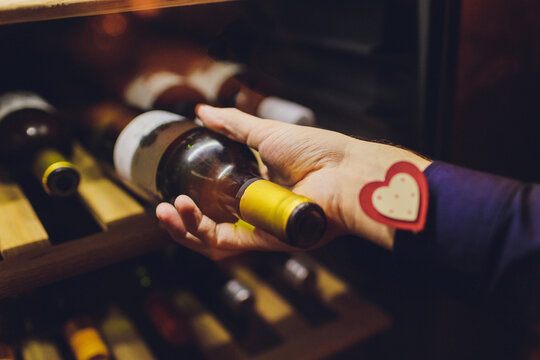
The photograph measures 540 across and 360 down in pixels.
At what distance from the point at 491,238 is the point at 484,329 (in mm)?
541

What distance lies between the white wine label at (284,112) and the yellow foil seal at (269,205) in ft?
0.68

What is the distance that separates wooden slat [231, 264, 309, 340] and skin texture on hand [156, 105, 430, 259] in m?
0.29

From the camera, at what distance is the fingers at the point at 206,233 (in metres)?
0.43

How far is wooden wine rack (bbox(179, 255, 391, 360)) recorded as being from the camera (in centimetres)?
70

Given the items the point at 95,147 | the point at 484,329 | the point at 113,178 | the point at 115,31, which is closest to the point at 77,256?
the point at 113,178

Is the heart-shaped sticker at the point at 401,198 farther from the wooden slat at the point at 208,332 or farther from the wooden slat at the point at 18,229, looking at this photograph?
the wooden slat at the point at 208,332

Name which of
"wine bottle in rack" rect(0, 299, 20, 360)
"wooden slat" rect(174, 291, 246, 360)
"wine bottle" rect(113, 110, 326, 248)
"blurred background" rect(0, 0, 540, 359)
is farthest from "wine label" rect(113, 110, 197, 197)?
"wooden slat" rect(174, 291, 246, 360)

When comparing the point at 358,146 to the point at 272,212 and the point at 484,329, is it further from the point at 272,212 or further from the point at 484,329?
the point at 484,329

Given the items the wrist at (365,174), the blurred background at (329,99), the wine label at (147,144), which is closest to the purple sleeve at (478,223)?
the wrist at (365,174)

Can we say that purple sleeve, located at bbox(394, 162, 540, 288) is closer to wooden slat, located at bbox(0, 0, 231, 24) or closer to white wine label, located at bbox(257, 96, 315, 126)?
white wine label, located at bbox(257, 96, 315, 126)

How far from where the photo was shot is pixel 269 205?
1.10 feet

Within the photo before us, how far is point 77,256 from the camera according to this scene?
0.47 m

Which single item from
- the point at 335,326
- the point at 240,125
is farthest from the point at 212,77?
the point at 335,326

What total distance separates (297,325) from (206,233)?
368 mm
